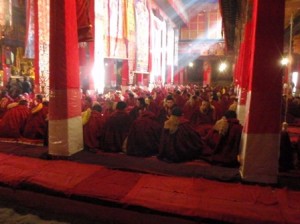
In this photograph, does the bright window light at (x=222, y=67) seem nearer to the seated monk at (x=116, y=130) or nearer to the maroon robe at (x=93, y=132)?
the seated monk at (x=116, y=130)

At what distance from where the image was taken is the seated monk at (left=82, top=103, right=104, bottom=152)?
6301 mm

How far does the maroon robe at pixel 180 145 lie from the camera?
5.48m

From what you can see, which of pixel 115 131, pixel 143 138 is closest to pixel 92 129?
pixel 115 131

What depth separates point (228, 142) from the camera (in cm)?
523

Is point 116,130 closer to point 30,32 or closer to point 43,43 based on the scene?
point 43,43

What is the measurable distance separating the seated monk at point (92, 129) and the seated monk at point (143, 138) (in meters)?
0.75

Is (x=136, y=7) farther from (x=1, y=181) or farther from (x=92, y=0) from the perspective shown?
(x=1, y=181)

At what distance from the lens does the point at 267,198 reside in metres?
3.96

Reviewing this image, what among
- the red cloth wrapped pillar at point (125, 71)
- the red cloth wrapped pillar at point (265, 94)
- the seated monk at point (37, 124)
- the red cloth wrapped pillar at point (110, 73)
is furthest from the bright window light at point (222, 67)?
the red cloth wrapped pillar at point (265, 94)

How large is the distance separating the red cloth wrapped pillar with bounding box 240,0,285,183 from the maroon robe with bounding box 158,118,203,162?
1.36 metres

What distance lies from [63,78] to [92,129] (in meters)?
1.44

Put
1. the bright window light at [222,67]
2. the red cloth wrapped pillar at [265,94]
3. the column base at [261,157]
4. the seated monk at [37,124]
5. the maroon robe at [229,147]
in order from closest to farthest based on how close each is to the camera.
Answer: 1. the red cloth wrapped pillar at [265,94]
2. the column base at [261,157]
3. the maroon robe at [229,147]
4. the seated monk at [37,124]
5. the bright window light at [222,67]

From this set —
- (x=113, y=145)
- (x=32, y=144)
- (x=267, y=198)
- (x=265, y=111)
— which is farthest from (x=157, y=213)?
(x=32, y=144)

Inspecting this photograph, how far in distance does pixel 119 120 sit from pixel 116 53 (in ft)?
22.6
